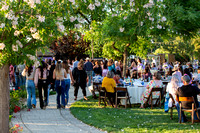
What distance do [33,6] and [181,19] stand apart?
13910 mm

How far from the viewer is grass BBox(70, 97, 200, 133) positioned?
8.12 metres

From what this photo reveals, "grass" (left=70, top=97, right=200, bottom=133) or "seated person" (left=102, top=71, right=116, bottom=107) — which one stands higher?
"seated person" (left=102, top=71, right=116, bottom=107)

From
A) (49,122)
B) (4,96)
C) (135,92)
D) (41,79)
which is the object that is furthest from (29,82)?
(4,96)

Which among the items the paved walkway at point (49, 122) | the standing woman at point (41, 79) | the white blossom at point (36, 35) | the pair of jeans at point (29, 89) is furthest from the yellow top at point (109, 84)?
the white blossom at point (36, 35)

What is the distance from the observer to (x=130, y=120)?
9445 mm

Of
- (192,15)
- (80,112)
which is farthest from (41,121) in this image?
(192,15)

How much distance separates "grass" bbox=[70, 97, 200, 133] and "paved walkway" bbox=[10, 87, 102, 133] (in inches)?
11.8

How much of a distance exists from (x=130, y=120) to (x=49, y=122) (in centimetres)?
246

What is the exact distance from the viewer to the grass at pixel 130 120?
8.12m

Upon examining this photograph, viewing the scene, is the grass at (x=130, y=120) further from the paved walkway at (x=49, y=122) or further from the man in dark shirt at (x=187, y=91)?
the man in dark shirt at (x=187, y=91)

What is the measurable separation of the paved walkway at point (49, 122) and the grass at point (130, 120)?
11.8 inches

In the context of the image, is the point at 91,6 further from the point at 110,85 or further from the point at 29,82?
the point at 110,85

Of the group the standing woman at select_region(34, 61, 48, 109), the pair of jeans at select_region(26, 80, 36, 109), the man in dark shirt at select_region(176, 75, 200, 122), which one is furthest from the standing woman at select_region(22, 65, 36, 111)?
the man in dark shirt at select_region(176, 75, 200, 122)

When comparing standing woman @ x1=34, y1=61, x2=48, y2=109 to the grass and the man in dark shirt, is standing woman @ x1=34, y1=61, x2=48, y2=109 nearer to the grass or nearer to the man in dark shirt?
the grass
